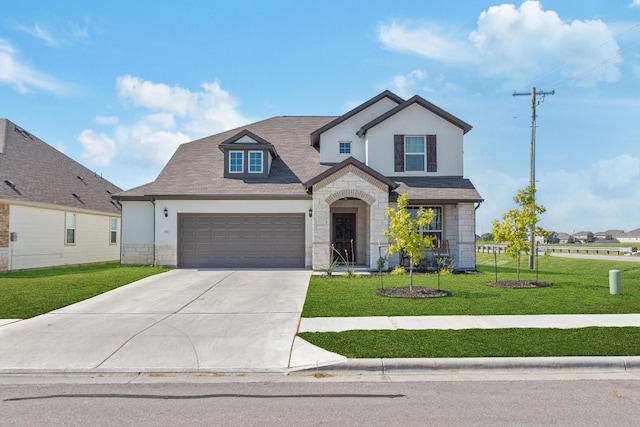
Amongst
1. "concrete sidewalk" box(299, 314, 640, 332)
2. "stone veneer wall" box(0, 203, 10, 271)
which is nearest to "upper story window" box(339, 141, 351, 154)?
"concrete sidewalk" box(299, 314, 640, 332)

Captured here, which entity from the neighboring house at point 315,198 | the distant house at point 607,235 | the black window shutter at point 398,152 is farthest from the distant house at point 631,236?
the black window shutter at point 398,152

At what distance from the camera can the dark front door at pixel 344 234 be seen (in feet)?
70.4

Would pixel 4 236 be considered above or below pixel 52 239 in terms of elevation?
above

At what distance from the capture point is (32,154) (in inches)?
958

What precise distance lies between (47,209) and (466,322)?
1987 cm

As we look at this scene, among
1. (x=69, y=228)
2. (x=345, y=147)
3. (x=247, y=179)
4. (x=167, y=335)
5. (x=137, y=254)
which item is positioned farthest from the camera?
(x=69, y=228)

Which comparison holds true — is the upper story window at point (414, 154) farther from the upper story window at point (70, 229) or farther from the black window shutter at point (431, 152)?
the upper story window at point (70, 229)

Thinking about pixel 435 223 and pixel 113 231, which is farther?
pixel 113 231

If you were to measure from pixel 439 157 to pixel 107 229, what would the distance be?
62.3ft

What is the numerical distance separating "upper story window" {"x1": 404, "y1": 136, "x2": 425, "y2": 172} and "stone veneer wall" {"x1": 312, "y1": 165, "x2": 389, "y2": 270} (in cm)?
327

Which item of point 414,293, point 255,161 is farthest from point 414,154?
point 414,293

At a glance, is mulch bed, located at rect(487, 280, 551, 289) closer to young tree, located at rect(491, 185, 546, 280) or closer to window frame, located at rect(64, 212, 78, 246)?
young tree, located at rect(491, 185, 546, 280)

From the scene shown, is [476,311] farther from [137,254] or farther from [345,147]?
[137,254]

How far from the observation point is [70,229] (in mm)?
23812
